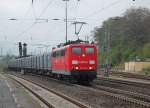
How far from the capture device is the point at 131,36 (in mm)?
103875

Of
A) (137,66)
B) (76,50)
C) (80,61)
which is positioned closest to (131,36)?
(137,66)

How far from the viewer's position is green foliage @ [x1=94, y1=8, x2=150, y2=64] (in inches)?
4008

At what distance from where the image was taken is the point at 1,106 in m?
18.0

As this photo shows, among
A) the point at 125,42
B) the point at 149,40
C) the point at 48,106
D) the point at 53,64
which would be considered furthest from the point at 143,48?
the point at 48,106

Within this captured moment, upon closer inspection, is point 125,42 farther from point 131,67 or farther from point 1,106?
point 1,106

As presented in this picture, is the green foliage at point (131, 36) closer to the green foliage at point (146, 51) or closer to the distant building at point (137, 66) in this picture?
the green foliage at point (146, 51)

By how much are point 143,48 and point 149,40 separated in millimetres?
2873

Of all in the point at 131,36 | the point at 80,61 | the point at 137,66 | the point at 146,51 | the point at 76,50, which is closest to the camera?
the point at 80,61

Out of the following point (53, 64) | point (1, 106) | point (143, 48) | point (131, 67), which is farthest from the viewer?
point (143, 48)

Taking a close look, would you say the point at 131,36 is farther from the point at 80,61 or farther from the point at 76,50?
the point at 80,61

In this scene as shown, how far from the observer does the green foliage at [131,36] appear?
101812 mm

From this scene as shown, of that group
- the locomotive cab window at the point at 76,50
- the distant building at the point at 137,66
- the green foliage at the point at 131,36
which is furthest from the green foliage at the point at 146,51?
the locomotive cab window at the point at 76,50

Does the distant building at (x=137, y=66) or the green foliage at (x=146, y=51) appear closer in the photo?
the distant building at (x=137, y=66)

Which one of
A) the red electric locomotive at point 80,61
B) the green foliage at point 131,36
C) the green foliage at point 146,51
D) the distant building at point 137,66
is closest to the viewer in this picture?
the red electric locomotive at point 80,61
